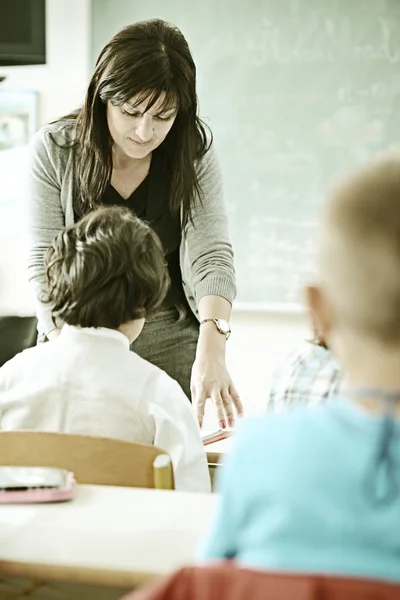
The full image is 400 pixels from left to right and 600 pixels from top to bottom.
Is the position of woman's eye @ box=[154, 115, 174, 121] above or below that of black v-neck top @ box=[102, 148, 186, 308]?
above

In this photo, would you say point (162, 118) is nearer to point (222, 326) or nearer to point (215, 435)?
point (222, 326)

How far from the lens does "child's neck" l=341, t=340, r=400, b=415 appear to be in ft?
2.96

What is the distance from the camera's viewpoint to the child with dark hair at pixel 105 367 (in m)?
1.90

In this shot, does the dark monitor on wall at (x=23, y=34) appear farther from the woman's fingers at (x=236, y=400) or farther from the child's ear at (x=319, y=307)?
the child's ear at (x=319, y=307)

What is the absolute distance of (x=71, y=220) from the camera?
98.0 inches

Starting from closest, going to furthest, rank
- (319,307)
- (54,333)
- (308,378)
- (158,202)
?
(319,307) < (308,378) < (54,333) < (158,202)

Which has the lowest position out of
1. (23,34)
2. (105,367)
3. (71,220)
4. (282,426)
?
(105,367)

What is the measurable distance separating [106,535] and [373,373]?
0.56 metres

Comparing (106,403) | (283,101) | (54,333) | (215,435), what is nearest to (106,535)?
(106,403)

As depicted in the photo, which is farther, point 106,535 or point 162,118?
point 162,118

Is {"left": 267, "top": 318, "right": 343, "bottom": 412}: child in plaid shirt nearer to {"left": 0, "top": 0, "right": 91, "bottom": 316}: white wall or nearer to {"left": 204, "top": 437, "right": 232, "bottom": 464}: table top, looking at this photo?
{"left": 204, "top": 437, "right": 232, "bottom": 464}: table top

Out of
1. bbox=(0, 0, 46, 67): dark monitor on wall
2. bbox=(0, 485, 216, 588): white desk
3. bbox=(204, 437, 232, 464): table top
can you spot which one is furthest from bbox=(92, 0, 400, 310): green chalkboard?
bbox=(0, 485, 216, 588): white desk

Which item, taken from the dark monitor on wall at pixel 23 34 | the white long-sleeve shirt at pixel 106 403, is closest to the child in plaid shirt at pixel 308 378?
the white long-sleeve shirt at pixel 106 403

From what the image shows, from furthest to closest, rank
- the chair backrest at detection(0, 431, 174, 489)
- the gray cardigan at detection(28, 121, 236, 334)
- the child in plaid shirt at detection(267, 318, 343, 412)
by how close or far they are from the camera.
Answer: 1. the gray cardigan at detection(28, 121, 236, 334)
2. the child in plaid shirt at detection(267, 318, 343, 412)
3. the chair backrest at detection(0, 431, 174, 489)
